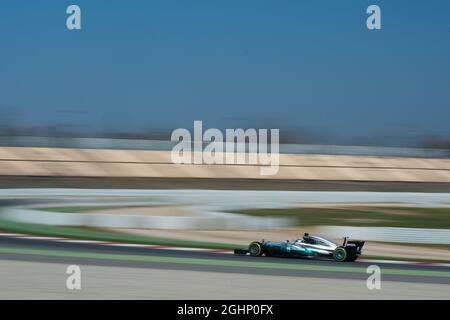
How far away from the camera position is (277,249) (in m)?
12.8

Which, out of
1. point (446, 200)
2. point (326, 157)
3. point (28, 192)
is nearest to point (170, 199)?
point (28, 192)

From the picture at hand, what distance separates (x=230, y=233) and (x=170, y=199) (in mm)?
12623

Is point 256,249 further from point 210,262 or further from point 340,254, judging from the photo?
point 340,254

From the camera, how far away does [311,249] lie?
12820 millimetres

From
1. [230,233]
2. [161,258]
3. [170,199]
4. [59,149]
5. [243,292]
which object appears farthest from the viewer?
[59,149]

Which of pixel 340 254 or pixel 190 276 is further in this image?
pixel 340 254

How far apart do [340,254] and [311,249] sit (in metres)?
0.49

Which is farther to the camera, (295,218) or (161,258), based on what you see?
(295,218)

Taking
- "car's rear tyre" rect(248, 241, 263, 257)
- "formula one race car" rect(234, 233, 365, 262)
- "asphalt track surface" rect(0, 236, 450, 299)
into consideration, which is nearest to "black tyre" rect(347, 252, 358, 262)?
"formula one race car" rect(234, 233, 365, 262)

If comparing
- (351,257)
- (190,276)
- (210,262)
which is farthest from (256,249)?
(190,276)

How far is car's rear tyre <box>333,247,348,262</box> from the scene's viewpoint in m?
12.6

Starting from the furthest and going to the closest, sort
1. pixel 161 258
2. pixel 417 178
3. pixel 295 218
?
pixel 417 178 < pixel 295 218 < pixel 161 258

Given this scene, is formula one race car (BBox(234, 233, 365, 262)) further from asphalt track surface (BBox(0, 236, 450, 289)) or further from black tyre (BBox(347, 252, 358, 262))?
asphalt track surface (BBox(0, 236, 450, 289))
